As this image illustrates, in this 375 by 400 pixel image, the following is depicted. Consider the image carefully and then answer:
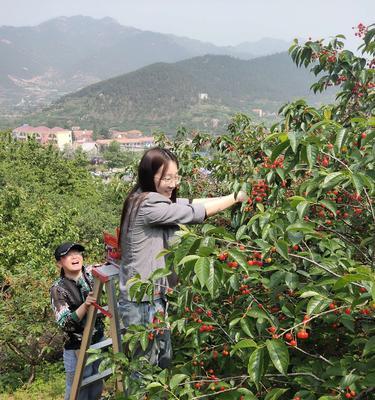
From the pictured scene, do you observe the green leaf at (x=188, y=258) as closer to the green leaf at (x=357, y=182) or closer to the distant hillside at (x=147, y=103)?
the green leaf at (x=357, y=182)

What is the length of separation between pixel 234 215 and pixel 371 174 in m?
0.97

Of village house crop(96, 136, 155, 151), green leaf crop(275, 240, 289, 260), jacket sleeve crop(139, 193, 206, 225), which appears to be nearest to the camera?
green leaf crop(275, 240, 289, 260)

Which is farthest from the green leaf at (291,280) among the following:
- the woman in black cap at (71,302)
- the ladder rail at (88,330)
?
the woman in black cap at (71,302)

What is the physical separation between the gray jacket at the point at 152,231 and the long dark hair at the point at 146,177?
0.04 meters

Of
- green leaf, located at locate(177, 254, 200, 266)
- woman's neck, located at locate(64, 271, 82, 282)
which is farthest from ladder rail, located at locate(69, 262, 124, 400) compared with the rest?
green leaf, located at locate(177, 254, 200, 266)

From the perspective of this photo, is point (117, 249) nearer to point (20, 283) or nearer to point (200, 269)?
point (200, 269)

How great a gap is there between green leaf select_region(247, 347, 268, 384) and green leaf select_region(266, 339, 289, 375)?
0.03 m

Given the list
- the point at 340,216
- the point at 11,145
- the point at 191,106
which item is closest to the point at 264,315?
the point at 340,216

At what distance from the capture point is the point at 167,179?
7.38 feet

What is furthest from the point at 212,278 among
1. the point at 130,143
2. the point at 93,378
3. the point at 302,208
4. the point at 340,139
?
the point at 130,143

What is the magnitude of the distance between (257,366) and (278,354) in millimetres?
76

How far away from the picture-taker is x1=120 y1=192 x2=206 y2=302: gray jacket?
7.20 ft

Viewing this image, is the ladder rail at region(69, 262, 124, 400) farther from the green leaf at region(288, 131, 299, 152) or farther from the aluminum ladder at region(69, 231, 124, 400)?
the green leaf at region(288, 131, 299, 152)

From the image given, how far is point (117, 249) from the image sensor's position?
2438 mm
